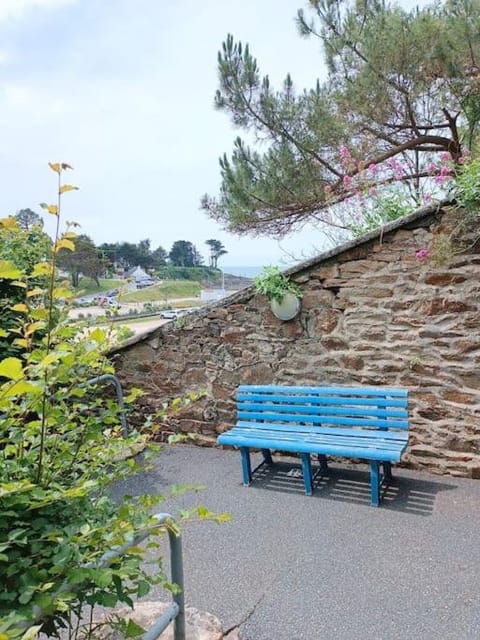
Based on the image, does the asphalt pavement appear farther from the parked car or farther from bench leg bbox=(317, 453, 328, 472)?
the parked car

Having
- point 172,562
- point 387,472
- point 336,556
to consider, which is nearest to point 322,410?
point 387,472

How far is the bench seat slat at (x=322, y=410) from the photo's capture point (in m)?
3.23

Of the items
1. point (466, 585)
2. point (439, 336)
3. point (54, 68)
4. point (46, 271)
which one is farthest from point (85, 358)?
point (54, 68)

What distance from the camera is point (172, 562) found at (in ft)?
4.50

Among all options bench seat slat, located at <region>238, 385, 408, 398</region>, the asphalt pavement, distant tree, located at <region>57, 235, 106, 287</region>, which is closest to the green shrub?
distant tree, located at <region>57, 235, 106, 287</region>

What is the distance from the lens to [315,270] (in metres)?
3.74

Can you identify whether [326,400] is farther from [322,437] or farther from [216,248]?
[216,248]

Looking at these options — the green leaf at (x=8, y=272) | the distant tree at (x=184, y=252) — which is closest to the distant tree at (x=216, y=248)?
the distant tree at (x=184, y=252)

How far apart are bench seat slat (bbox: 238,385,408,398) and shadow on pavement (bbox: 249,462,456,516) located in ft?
2.12

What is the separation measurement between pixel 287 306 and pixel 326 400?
848 mm

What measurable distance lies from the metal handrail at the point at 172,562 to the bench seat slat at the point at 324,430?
2133 millimetres

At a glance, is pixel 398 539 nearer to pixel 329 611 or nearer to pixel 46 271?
pixel 329 611

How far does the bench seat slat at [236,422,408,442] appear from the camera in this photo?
3211 millimetres

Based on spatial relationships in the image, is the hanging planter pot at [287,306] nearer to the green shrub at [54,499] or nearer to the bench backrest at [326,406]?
the bench backrest at [326,406]
